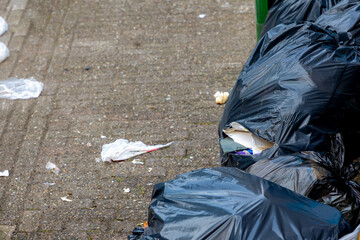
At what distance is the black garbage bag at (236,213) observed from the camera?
5.81 feet

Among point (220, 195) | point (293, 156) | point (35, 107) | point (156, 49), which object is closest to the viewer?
point (220, 195)

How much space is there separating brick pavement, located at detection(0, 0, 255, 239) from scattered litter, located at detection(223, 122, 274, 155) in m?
0.58

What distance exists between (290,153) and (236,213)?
2.64 ft

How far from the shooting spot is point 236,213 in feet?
5.88

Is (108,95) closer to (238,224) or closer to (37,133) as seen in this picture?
(37,133)

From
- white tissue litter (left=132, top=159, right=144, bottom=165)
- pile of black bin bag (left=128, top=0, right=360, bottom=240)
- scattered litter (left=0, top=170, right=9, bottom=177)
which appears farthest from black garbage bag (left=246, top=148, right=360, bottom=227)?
scattered litter (left=0, top=170, right=9, bottom=177)

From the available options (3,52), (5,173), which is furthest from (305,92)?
(3,52)

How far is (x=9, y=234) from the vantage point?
2848 millimetres

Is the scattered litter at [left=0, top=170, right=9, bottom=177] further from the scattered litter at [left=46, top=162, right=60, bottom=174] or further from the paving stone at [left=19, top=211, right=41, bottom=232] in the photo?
the paving stone at [left=19, top=211, right=41, bottom=232]

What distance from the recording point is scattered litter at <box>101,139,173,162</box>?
3357mm

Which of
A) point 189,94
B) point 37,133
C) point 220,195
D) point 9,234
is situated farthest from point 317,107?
point 37,133

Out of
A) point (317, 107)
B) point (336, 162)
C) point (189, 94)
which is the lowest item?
point (189, 94)

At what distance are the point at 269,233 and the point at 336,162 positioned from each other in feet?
2.83

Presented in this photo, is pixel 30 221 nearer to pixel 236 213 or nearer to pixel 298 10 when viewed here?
pixel 236 213
